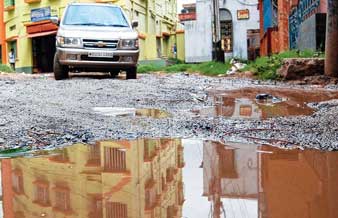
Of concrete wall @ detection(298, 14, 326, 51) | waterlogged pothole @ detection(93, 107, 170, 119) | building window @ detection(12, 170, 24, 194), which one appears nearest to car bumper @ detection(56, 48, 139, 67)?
concrete wall @ detection(298, 14, 326, 51)

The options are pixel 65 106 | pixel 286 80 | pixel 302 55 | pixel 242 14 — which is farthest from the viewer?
pixel 242 14

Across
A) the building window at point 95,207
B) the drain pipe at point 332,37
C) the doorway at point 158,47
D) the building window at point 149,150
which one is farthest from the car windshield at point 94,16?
the doorway at point 158,47

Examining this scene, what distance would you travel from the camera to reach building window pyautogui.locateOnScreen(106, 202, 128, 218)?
2423mm

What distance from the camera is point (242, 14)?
3044 cm

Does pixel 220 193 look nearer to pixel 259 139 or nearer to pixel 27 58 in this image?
pixel 259 139

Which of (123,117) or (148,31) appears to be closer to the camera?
(123,117)

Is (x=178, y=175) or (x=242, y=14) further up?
(x=242, y=14)

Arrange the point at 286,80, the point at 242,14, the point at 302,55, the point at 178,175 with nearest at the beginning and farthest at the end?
the point at 178,175, the point at 286,80, the point at 302,55, the point at 242,14

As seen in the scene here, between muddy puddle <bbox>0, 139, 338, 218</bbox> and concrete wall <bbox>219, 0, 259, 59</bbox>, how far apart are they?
89.4 ft

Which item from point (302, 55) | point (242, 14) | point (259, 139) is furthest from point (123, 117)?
point (242, 14)

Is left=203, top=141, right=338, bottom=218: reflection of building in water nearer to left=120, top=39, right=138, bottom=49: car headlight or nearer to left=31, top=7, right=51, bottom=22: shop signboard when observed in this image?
left=120, top=39, right=138, bottom=49: car headlight

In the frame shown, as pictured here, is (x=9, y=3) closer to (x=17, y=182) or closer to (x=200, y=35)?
(x=200, y=35)

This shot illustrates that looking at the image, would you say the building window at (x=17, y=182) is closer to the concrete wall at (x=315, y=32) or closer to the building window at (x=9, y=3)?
the concrete wall at (x=315, y=32)

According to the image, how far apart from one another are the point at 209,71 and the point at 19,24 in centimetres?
1723
